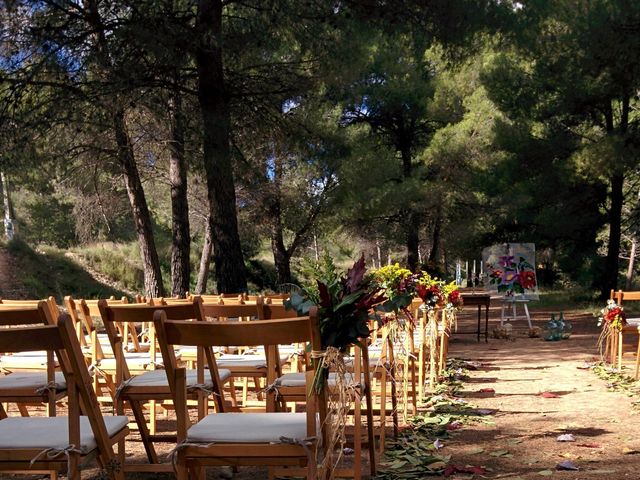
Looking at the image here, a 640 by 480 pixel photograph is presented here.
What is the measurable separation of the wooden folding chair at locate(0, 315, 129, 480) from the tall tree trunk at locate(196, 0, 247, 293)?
7334 mm

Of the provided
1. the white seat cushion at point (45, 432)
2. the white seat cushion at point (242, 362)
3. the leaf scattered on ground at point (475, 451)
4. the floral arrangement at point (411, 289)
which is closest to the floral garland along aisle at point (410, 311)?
the floral arrangement at point (411, 289)

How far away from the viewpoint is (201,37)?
960 centimetres

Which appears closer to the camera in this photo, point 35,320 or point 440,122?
point 35,320

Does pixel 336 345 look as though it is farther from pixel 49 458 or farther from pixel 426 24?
pixel 426 24

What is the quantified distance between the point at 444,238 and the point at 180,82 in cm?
1275

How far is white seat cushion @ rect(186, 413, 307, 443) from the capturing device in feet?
8.38

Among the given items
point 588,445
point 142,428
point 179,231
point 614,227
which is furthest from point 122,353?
point 614,227

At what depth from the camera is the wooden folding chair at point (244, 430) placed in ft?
8.26

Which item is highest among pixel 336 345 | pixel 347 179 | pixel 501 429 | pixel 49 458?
pixel 347 179

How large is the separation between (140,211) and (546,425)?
→ 869 cm

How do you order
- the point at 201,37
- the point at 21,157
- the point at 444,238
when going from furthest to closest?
the point at 444,238, the point at 21,157, the point at 201,37

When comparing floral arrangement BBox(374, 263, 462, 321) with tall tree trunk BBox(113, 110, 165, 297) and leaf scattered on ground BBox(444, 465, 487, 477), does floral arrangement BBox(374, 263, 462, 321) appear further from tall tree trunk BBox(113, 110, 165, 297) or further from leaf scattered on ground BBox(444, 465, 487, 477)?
tall tree trunk BBox(113, 110, 165, 297)

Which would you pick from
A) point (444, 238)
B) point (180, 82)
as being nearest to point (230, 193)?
point (180, 82)

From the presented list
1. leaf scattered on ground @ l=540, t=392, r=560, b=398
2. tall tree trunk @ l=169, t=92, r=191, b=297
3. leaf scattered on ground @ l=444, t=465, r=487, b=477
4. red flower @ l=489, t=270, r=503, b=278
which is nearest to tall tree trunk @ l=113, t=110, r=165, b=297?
tall tree trunk @ l=169, t=92, r=191, b=297
